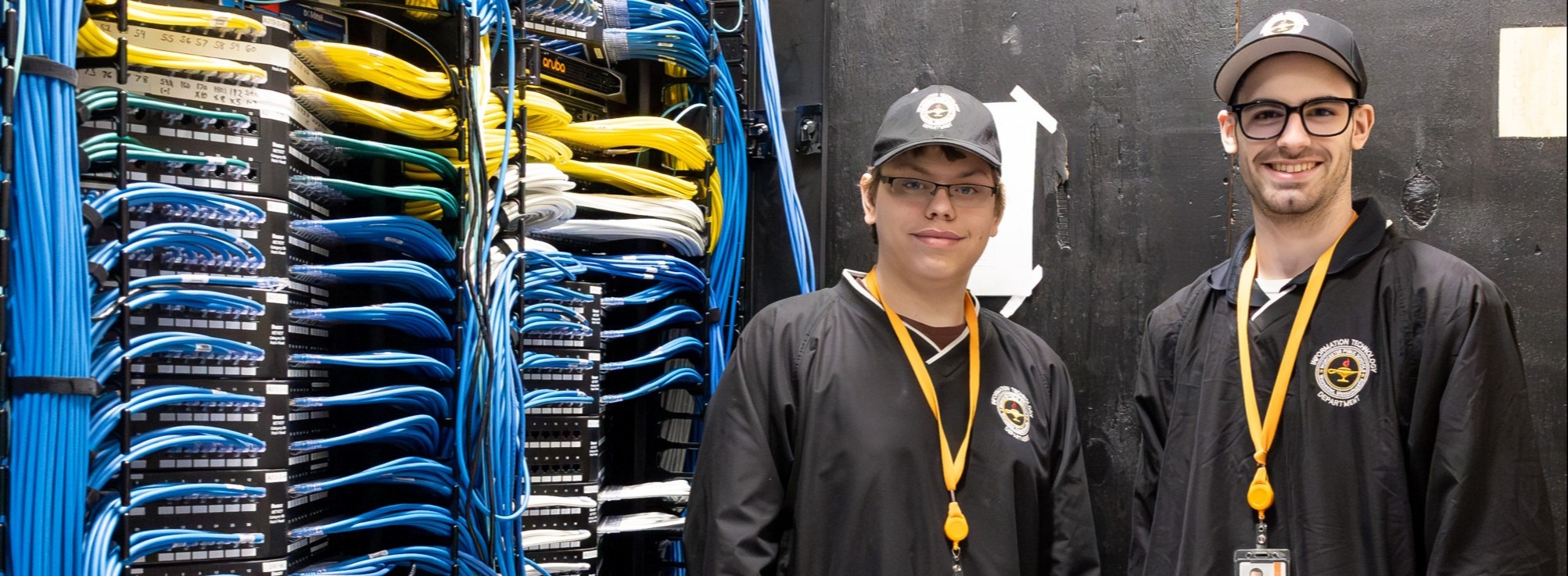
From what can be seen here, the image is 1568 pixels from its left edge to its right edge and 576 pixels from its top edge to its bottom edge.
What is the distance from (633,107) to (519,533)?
136 cm

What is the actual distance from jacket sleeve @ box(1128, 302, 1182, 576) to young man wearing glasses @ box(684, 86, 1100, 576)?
0.12 meters

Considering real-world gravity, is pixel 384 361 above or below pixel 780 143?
below

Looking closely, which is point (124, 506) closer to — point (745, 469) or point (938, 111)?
point (745, 469)

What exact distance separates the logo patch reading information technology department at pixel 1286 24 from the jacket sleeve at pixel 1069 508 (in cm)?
85

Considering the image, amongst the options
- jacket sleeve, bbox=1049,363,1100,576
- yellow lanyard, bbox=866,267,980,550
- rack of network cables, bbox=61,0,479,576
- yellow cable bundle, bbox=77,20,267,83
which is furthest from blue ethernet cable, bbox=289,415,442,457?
jacket sleeve, bbox=1049,363,1100,576

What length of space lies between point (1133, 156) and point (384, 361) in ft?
6.53

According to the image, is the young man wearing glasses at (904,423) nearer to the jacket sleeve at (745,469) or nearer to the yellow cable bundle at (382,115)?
the jacket sleeve at (745,469)

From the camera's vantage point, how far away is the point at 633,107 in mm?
3168

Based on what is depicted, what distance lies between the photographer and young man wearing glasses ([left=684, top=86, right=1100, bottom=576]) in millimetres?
2199

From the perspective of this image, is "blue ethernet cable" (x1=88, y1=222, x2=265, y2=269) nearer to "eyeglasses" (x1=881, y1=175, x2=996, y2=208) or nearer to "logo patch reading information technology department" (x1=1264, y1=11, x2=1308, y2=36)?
"eyeglasses" (x1=881, y1=175, x2=996, y2=208)

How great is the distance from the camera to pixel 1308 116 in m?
2.09

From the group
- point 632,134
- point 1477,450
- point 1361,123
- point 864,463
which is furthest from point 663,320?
point 1477,450

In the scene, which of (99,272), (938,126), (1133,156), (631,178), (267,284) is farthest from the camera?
(1133,156)

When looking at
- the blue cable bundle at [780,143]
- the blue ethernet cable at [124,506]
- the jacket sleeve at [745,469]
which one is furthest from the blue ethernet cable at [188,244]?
the blue cable bundle at [780,143]
